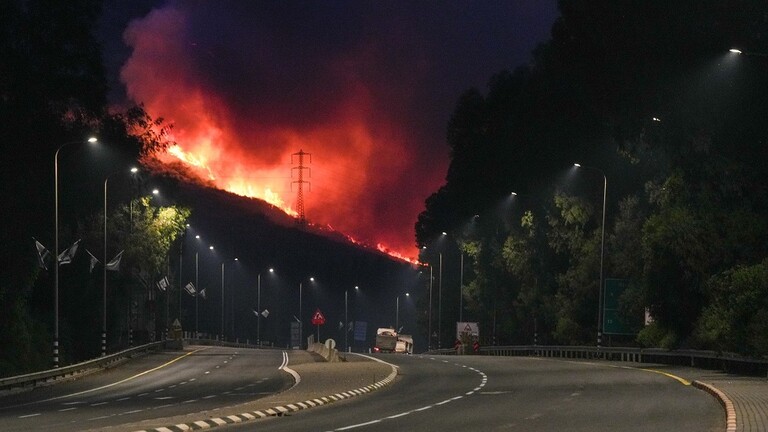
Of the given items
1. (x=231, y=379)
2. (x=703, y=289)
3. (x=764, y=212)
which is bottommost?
(x=231, y=379)

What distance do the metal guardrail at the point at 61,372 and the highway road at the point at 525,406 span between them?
14450 millimetres

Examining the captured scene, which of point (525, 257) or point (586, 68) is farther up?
point (586, 68)

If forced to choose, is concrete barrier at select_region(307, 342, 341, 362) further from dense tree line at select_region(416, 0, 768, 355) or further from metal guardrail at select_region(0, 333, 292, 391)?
dense tree line at select_region(416, 0, 768, 355)

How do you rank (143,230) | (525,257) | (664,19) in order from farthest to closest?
(525,257) < (143,230) < (664,19)

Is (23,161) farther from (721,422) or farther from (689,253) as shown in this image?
(721,422)

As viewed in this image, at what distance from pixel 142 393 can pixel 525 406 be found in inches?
743

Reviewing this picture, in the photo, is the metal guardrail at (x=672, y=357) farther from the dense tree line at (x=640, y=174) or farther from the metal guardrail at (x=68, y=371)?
the metal guardrail at (x=68, y=371)

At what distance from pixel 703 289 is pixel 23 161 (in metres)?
36.7

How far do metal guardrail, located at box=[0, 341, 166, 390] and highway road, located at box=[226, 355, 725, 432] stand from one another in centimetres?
1445

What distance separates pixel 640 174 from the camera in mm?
79750

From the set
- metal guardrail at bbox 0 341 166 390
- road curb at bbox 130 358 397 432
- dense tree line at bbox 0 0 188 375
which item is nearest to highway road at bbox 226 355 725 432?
road curb at bbox 130 358 397 432

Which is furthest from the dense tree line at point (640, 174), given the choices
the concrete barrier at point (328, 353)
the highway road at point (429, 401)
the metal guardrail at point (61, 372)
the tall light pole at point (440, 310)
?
the metal guardrail at point (61, 372)

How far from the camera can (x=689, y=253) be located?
161 feet

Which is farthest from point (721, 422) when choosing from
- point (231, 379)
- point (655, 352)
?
point (655, 352)
